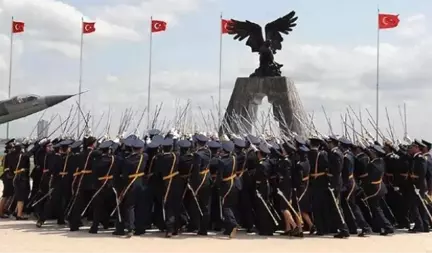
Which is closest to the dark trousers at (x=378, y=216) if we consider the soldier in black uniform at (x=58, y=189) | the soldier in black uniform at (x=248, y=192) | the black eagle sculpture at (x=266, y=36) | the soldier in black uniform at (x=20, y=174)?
the soldier in black uniform at (x=248, y=192)

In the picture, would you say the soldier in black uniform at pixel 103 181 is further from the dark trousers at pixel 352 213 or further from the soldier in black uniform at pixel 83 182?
the dark trousers at pixel 352 213

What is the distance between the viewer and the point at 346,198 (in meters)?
10.3

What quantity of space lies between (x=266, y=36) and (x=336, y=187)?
1571 cm

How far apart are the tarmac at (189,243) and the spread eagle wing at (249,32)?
1552 cm

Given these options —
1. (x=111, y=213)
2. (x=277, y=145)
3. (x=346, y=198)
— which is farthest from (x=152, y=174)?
(x=346, y=198)

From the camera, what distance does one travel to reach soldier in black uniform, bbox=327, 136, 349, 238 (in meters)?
9.92

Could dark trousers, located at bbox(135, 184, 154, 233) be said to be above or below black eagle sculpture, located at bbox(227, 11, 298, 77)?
below

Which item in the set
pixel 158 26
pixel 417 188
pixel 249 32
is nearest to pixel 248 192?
pixel 417 188

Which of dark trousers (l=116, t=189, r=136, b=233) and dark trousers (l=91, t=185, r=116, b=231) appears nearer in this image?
dark trousers (l=116, t=189, r=136, b=233)

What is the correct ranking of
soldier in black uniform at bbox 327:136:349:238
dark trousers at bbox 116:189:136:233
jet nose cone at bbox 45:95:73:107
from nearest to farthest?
1. dark trousers at bbox 116:189:136:233
2. soldier in black uniform at bbox 327:136:349:238
3. jet nose cone at bbox 45:95:73:107

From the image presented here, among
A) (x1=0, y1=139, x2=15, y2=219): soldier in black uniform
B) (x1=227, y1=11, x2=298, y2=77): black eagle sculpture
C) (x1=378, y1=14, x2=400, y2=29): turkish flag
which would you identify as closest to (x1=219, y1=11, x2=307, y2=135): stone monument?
(x1=227, y1=11, x2=298, y2=77): black eagle sculpture

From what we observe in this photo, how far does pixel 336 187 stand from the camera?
32.7ft

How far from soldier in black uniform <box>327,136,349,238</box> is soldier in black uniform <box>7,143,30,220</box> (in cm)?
581

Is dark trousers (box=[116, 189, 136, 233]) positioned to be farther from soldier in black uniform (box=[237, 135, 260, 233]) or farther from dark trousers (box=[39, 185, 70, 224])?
soldier in black uniform (box=[237, 135, 260, 233])
